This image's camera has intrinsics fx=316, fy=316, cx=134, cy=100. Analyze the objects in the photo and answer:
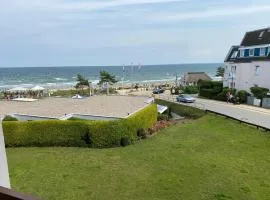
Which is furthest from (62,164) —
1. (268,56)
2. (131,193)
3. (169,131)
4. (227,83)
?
(227,83)

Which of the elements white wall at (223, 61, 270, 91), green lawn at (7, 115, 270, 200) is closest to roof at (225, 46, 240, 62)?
white wall at (223, 61, 270, 91)

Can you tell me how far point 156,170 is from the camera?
15.0 m

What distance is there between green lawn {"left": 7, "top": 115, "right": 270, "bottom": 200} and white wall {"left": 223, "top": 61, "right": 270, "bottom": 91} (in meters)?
16.1

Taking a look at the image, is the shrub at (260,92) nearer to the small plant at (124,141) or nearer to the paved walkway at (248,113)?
the paved walkway at (248,113)

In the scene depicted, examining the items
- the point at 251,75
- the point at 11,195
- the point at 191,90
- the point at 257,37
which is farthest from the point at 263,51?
the point at 11,195

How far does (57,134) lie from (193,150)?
8558 mm

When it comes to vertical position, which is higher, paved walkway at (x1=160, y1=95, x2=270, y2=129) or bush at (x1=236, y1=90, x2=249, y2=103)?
bush at (x1=236, y1=90, x2=249, y2=103)

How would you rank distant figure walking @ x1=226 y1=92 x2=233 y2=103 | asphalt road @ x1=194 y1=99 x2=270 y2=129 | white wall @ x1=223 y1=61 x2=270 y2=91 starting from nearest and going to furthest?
asphalt road @ x1=194 y1=99 x2=270 y2=129 → white wall @ x1=223 y1=61 x2=270 y2=91 → distant figure walking @ x1=226 y1=92 x2=233 y2=103

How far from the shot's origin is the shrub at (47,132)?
20062 mm

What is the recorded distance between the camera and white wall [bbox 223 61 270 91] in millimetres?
36134

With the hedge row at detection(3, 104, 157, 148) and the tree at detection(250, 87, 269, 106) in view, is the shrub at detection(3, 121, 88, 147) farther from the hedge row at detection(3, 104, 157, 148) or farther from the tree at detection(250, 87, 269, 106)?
the tree at detection(250, 87, 269, 106)

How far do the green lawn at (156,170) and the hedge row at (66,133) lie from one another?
31.3 inches

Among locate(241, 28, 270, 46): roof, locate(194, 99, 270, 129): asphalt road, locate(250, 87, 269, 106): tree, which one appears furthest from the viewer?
locate(241, 28, 270, 46): roof

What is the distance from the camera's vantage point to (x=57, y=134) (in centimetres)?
2017
